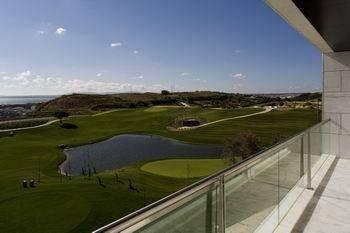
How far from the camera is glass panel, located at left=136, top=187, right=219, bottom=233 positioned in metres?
1.25

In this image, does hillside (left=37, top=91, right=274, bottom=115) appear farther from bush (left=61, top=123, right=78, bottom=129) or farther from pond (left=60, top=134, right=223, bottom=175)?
pond (left=60, top=134, right=223, bottom=175)

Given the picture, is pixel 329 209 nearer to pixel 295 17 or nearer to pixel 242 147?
pixel 295 17

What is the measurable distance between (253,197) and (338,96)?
4116mm

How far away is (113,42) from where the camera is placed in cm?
7119

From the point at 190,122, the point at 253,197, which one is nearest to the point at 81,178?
the point at 253,197

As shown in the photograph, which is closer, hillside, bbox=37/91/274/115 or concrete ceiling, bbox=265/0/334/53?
concrete ceiling, bbox=265/0/334/53

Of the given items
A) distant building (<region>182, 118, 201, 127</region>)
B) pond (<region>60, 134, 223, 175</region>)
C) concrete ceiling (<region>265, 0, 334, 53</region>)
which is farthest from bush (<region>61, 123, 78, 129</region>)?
concrete ceiling (<region>265, 0, 334, 53</region>)

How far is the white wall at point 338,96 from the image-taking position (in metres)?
5.46

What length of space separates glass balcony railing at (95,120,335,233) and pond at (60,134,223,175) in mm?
25946

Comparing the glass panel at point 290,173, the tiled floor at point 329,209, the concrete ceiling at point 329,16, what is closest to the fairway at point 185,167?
the tiled floor at point 329,209

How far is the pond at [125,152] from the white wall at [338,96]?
24561 mm

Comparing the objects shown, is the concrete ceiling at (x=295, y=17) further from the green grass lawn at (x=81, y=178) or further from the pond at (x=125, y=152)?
the pond at (x=125, y=152)

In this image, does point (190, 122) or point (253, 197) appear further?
point (190, 122)

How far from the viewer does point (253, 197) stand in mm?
2213
